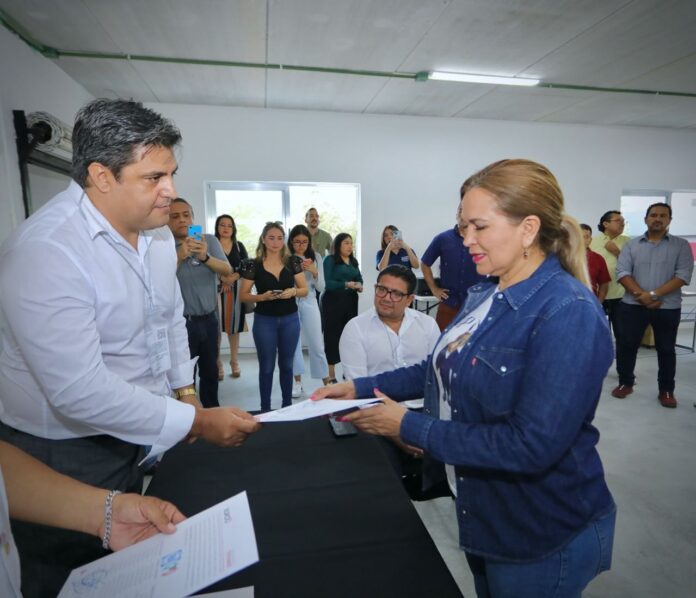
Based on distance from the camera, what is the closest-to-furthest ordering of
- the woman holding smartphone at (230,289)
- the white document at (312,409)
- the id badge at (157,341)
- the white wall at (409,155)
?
1. the white document at (312,409)
2. the id badge at (157,341)
3. the woman holding smartphone at (230,289)
4. the white wall at (409,155)

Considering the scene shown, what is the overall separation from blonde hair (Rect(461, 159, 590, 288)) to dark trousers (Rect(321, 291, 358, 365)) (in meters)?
3.42

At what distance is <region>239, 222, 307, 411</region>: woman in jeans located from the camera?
133 inches

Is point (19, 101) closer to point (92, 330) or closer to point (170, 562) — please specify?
point (92, 330)

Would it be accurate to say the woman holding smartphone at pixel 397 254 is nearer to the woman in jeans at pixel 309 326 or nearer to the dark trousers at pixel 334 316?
the dark trousers at pixel 334 316

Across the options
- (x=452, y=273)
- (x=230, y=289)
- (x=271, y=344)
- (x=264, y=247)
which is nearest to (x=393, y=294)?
(x=271, y=344)

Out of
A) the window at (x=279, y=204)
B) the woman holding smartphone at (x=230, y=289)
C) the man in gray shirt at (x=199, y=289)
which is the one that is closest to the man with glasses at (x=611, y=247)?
the window at (x=279, y=204)

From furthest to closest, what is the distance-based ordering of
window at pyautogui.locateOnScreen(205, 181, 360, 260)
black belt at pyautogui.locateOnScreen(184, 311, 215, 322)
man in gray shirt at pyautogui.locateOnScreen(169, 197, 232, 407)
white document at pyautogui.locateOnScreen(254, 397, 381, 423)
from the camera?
1. window at pyautogui.locateOnScreen(205, 181, 360, 260)
2. black belt at pyautogui.locateOnScreen(184, 311, 215, 322)
3. man in gray shirt at pyautogui.locateOnScreen(169, 197, 232, 407)
4. white document at pyautogui.locateOnScreen(254, 397, 381, 423)

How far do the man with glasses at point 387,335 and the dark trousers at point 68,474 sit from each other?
44.3 inches

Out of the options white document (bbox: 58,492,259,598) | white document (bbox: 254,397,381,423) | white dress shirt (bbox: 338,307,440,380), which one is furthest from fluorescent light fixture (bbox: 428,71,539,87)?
white document (bbox: 58,492,259,598)

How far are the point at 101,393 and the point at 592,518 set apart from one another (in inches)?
46.5

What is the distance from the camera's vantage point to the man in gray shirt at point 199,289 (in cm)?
291

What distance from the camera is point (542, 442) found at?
2.73 feet

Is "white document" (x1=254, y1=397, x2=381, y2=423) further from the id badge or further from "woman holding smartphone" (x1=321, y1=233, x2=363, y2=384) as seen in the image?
"woman holding smartphone" (x1=321, y1=233, x2=363, y2=384)

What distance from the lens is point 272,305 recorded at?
3.39 metres
